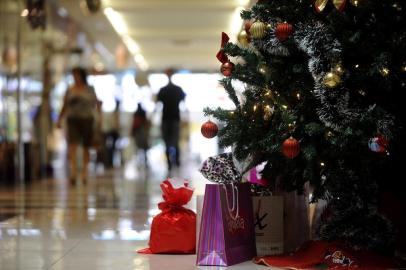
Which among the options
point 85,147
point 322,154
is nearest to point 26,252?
point 322,154

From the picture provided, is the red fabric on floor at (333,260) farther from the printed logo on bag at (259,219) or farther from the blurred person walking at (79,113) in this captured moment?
the blurred person walking at (79,113)

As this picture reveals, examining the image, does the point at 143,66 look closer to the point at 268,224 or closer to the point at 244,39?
the point at 244,39

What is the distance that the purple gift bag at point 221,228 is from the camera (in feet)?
11.3

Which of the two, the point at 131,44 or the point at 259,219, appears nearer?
the point at 259,219

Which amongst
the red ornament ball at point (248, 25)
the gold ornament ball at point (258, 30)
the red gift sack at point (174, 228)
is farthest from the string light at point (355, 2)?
the red gift sack at point (174, 228)

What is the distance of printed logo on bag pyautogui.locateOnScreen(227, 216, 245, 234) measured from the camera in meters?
3.51

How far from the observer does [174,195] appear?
3883 mm

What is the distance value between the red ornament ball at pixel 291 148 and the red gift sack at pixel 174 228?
0.83 metres

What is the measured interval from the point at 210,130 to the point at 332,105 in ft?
2.57

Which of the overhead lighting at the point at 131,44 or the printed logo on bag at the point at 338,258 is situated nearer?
the printed logo on bag at the point at 338,258

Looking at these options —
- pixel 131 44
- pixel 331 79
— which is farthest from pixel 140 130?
pixel 331 79

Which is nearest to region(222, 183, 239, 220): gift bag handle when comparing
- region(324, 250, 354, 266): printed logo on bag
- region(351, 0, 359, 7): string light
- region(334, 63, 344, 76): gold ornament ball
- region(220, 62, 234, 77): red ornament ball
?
region(324, 250, 354, 266): printed logo on bag

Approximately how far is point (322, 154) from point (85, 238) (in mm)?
1922

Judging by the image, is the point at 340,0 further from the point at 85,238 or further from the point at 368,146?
the point at 85,238
